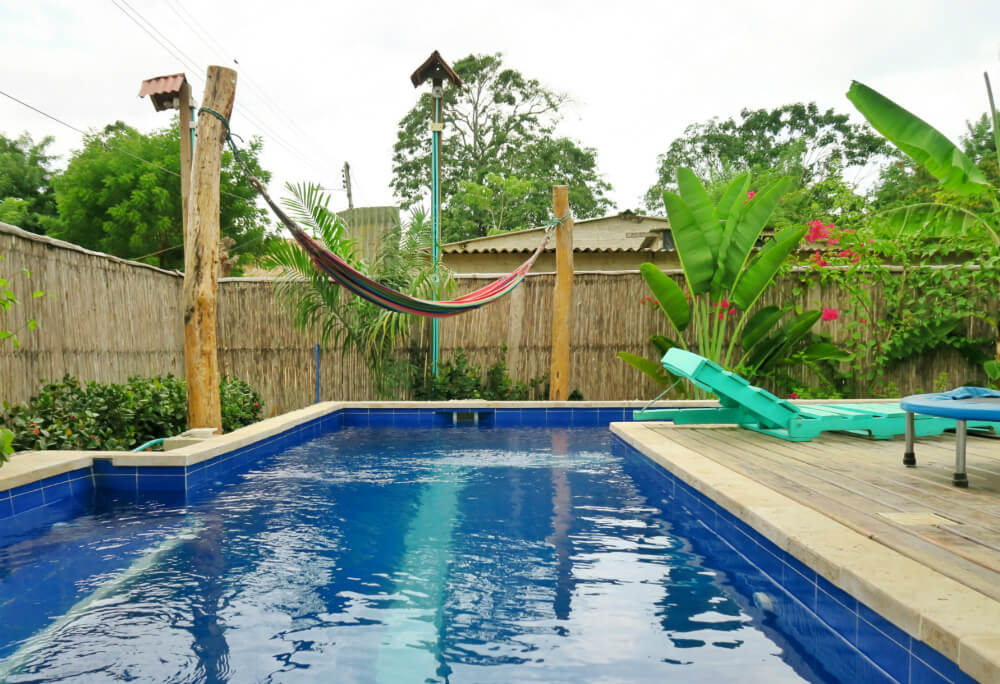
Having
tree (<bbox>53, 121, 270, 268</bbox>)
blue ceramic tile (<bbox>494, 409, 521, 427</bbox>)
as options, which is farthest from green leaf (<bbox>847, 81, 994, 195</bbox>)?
tree (<bbox>53, 121, 270, 268</bbox>)

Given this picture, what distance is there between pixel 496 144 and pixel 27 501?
23415mm

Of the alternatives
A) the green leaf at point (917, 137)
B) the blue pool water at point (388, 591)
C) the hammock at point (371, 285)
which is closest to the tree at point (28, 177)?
the hammock at point (371, 285)

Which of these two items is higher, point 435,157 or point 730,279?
point 435,157

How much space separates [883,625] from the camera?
190 centimetres

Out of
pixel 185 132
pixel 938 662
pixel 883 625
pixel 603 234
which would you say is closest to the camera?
pixel 938 662

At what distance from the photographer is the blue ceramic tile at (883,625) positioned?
1.80 metres

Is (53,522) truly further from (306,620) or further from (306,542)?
(306,620)

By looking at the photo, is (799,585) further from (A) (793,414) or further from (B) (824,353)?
(B) (824,353)

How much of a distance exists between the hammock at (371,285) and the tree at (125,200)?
1662cm

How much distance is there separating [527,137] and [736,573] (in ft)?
79.9

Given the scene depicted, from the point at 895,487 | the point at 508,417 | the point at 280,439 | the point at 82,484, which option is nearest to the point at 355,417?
the point at 508,417

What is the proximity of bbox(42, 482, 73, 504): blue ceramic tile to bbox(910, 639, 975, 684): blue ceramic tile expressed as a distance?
3.88 m

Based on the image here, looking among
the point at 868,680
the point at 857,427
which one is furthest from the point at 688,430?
the point at 868,680

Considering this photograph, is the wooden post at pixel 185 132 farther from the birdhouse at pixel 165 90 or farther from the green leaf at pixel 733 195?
the green leaf at pixel 733 195
